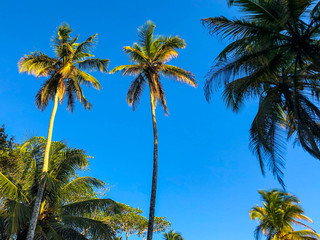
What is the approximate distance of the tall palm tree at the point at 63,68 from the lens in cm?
1611

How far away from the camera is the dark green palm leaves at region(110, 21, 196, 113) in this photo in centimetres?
1783

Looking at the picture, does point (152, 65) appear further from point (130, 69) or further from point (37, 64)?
point (37, 64)

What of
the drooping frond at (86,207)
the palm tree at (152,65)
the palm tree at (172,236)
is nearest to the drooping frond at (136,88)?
the palm tree at (152,65)

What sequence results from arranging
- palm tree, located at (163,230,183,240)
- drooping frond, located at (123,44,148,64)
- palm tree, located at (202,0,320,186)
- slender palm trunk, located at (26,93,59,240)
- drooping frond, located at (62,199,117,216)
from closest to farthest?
palm tree, located at (202,0,320,186) < slender palm trunk, located at (26,93,59,240) < drooping frond, located at (62,199,117,216) < drooping frond, located at (123,44,148,64) < palm tree, located at (163,230,183,240)

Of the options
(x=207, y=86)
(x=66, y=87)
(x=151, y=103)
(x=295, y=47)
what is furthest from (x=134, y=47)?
(x=295, y=47)

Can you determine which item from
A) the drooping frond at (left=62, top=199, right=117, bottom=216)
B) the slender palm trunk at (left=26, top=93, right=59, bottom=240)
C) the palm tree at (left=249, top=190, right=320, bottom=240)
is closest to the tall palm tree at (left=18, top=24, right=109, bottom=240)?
the slender palm trunk at (left=26, top=93, right=59, bottom=240)

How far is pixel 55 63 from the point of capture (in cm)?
1662

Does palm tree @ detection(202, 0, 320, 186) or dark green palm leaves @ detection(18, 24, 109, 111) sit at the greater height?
dark green palm leaves @ detection(18, 24, 109, 111)

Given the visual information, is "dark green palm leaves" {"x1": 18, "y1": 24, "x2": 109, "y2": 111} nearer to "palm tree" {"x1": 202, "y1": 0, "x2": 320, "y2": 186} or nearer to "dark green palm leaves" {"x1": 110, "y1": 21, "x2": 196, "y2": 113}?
"dark green palm leaves" {"x1": 110, "y1": 21, "x2": 196, "y2": 113}

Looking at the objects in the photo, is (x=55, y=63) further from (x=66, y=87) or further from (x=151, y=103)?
(x=151, y=103)

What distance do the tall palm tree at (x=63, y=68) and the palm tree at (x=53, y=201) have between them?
5.85 ft

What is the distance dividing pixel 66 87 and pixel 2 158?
220 inches

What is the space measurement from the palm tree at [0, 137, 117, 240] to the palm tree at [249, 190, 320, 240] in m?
12.3

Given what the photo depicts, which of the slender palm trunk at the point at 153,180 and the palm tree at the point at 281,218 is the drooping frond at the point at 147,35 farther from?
the palm tree at the point at 281,218
